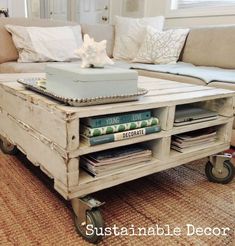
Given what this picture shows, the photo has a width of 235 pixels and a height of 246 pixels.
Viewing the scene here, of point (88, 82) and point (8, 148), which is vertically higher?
point (88, 82)

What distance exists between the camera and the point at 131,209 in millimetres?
982

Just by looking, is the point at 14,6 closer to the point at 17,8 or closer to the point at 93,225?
the point at 17,8

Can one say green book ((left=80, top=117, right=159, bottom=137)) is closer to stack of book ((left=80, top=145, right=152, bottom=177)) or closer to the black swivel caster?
stack of book ((left=80, top=145, right=152, bottom=177))

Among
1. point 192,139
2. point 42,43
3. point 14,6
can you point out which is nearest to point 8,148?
point 192,139

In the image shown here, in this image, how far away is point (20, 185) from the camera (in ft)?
3.64

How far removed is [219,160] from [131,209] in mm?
436

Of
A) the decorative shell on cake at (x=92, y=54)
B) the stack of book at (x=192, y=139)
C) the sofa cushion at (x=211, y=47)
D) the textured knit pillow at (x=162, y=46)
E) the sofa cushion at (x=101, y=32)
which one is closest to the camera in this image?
the decorative shell on cake at (x=92, y=54)

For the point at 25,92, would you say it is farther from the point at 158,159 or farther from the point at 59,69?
the point at 158,159

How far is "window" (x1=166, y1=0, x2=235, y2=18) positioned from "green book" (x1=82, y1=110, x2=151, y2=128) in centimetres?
200

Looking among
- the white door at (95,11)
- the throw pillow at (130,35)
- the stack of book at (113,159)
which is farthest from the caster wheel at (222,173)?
the white door at (95,11)

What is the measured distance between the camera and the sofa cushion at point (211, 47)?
2.08 m

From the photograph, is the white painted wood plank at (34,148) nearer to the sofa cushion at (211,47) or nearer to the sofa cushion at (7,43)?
the sofa cushion at (7,43)

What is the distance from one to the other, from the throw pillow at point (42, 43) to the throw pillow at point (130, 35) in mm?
463

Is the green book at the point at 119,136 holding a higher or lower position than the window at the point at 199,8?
lower
